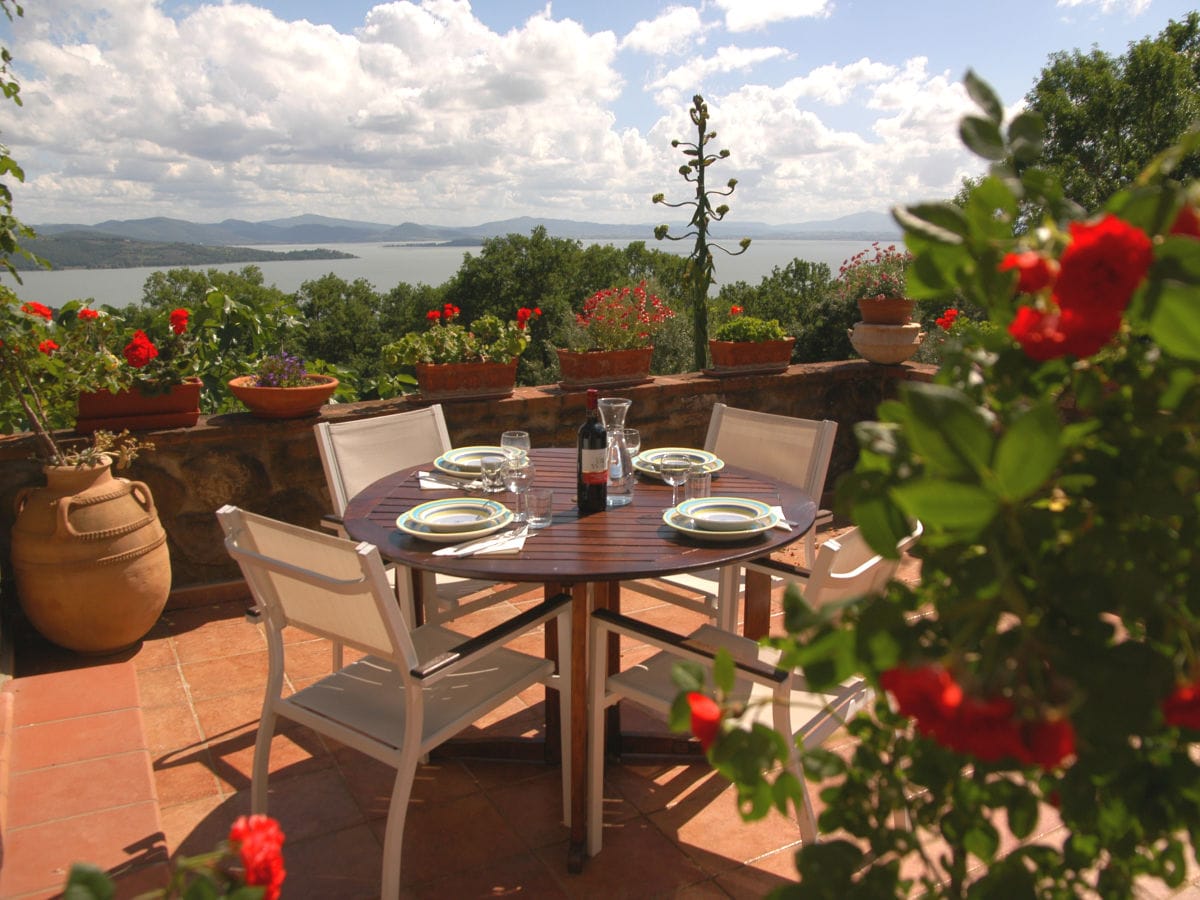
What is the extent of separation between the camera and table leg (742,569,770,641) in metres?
2.38

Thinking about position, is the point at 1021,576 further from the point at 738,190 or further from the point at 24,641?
the point at 738,190

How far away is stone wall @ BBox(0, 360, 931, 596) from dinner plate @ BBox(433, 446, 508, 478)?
39.3 inches

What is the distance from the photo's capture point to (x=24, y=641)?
3141mm

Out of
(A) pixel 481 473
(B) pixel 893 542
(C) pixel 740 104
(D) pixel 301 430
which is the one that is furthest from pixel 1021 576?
(C) pixel 740 104

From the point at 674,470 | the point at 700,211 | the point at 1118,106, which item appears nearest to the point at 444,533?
the point at 674,470

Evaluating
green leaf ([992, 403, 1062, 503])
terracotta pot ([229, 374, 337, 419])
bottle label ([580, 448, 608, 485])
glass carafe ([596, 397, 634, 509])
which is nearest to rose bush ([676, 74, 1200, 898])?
green leaf ([992, 403, 1062, 503])

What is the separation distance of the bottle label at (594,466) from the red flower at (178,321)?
2078mm

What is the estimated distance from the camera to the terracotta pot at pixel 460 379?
373 centimetres

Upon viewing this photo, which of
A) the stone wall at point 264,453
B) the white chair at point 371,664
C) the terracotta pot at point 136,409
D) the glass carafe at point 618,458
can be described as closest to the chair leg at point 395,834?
the white chair at point 371,664

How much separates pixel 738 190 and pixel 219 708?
362 centimetres

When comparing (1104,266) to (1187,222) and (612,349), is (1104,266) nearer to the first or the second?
(1187,222)

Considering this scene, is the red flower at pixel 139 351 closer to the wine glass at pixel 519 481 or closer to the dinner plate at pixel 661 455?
the wine glass at pixel 519 481

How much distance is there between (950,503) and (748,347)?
12.9 feet

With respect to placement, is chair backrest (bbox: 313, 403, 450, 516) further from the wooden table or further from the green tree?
the green tree
